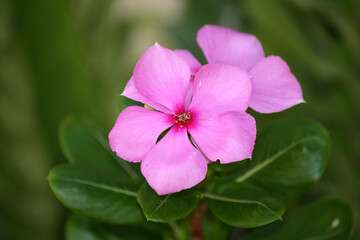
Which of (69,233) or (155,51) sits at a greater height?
(155,51)

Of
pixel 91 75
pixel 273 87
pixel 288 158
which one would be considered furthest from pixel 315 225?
pixel 91 75

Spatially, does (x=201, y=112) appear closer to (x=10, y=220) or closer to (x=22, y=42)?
(x=22, y=42)

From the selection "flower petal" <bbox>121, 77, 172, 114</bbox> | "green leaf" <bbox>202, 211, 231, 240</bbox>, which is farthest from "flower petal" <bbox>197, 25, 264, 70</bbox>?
"green leaf" <bbox>202, 211, 231, 240</bbox>

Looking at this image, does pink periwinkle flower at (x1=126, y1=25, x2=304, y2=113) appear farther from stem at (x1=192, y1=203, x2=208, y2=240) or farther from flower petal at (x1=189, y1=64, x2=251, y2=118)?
stem at (x1=192, y1=203, x2=208, y2=240)

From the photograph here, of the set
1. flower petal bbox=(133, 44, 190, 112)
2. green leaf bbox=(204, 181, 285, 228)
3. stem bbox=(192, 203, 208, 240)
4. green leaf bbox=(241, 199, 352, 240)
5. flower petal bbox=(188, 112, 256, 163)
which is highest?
flower petal bbox=(133, 44, 190, 112)

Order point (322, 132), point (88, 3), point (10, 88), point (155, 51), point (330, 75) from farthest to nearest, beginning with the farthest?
point (88, 3) < point (10, 88) < point (330, 75) < point (322, 132) < point (155, 51)

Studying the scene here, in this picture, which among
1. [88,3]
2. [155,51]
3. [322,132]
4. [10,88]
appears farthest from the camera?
[88,3]

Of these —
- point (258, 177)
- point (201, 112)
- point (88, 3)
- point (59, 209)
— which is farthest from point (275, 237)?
point (88, 3)

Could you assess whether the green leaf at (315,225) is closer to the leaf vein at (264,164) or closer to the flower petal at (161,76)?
the leaf vein at (264,164)

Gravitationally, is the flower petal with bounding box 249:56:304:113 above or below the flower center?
above
